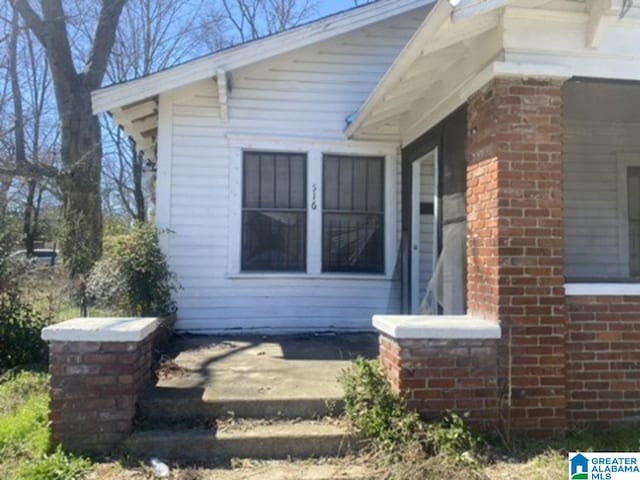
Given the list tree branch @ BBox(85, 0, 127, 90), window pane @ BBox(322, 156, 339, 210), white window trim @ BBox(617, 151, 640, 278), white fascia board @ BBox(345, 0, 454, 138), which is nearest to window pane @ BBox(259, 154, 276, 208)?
window pane @ BBox(322, 156, 339, 210)

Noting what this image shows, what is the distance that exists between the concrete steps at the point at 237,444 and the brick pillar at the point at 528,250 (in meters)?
1.28

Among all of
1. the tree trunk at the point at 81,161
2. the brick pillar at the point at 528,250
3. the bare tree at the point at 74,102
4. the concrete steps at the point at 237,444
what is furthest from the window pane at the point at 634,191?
the bare tree at the point at 74,102

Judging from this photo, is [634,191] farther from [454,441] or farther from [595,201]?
[454,441]

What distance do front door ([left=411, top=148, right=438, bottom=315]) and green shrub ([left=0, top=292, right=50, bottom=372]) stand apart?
4.66 metres

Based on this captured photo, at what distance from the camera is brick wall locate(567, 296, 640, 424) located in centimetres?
392

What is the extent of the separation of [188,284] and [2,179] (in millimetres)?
8445

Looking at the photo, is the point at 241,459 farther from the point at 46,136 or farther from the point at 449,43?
the point at 46,136

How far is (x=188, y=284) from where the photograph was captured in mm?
6793

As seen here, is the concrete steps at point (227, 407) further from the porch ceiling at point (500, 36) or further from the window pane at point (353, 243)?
the window pane at point (353, 243)

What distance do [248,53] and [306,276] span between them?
2.96 m

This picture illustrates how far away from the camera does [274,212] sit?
23.2 feet

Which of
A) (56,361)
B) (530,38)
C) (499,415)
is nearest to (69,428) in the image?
(56,361)

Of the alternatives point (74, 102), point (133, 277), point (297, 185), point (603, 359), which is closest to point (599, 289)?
point (603, 359)

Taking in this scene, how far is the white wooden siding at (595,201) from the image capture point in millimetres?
7027
